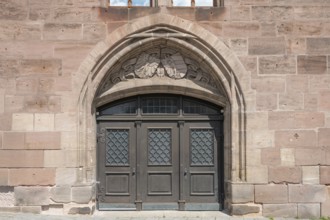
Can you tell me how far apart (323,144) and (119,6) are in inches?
157

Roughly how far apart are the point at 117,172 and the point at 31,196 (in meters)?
1.43

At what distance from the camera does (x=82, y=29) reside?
6.83 meters

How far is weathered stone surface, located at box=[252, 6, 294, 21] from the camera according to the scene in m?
6.89

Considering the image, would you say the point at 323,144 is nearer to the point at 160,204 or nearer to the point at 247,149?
the point at 247,149

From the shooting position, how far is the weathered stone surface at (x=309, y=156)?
678 centimetres

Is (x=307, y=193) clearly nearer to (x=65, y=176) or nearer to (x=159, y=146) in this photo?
(x=159, y=146)

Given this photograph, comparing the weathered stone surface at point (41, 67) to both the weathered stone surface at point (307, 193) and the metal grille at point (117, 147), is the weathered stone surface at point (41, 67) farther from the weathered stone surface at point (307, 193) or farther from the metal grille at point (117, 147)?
the weathered stone surface at point (307, 193)

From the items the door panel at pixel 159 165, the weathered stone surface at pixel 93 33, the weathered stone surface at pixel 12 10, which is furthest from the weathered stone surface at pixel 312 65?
the weathered stone surface at pixel 12 10

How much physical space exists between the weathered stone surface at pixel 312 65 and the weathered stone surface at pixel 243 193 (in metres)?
2.04

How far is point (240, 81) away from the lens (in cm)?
682

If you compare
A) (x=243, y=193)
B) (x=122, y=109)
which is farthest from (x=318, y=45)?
(x=122, y=109)

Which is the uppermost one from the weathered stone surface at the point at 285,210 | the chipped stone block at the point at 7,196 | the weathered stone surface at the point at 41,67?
the weathered stone surface at the point at 41,67

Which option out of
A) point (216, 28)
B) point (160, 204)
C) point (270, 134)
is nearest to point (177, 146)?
point (160, 204)

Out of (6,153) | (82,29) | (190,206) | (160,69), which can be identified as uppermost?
(82,29)
